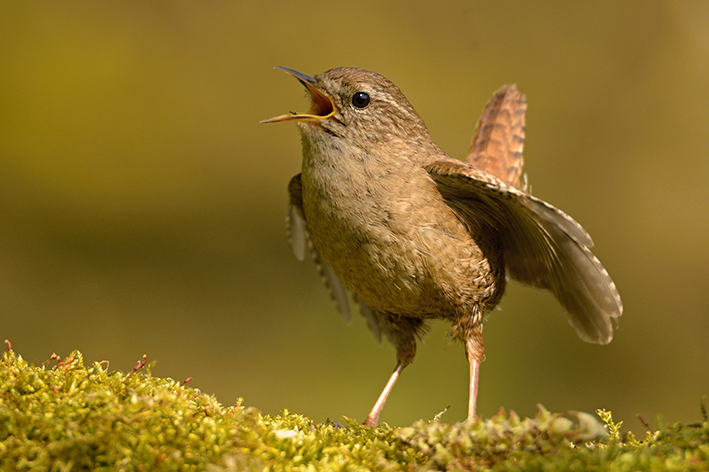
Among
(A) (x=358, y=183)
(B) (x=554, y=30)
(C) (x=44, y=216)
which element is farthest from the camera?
(B) (x=554, y=30)

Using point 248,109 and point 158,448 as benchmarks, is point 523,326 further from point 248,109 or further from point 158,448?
point 158,448

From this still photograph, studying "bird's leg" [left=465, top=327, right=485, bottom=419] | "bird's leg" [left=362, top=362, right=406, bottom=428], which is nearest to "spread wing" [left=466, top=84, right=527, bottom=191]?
"bird's leg" [left=465, top=327, right=485, bottom=419]

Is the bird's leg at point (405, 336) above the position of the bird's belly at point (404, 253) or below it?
below

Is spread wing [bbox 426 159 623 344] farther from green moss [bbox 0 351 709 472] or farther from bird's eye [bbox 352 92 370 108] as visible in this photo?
green moss [bbox 0 351 709 472]

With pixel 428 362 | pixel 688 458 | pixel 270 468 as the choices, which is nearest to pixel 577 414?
pixel 688 458

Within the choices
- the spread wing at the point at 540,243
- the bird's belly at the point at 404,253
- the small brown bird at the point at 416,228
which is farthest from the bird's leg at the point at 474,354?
the spread wing at the point at 540,243

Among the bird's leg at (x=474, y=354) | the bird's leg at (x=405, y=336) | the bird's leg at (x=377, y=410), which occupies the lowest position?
the bird's leg at (x=377, y=410)

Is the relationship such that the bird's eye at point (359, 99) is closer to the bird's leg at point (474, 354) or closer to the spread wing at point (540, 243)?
the spread wing at point (540, 243)
